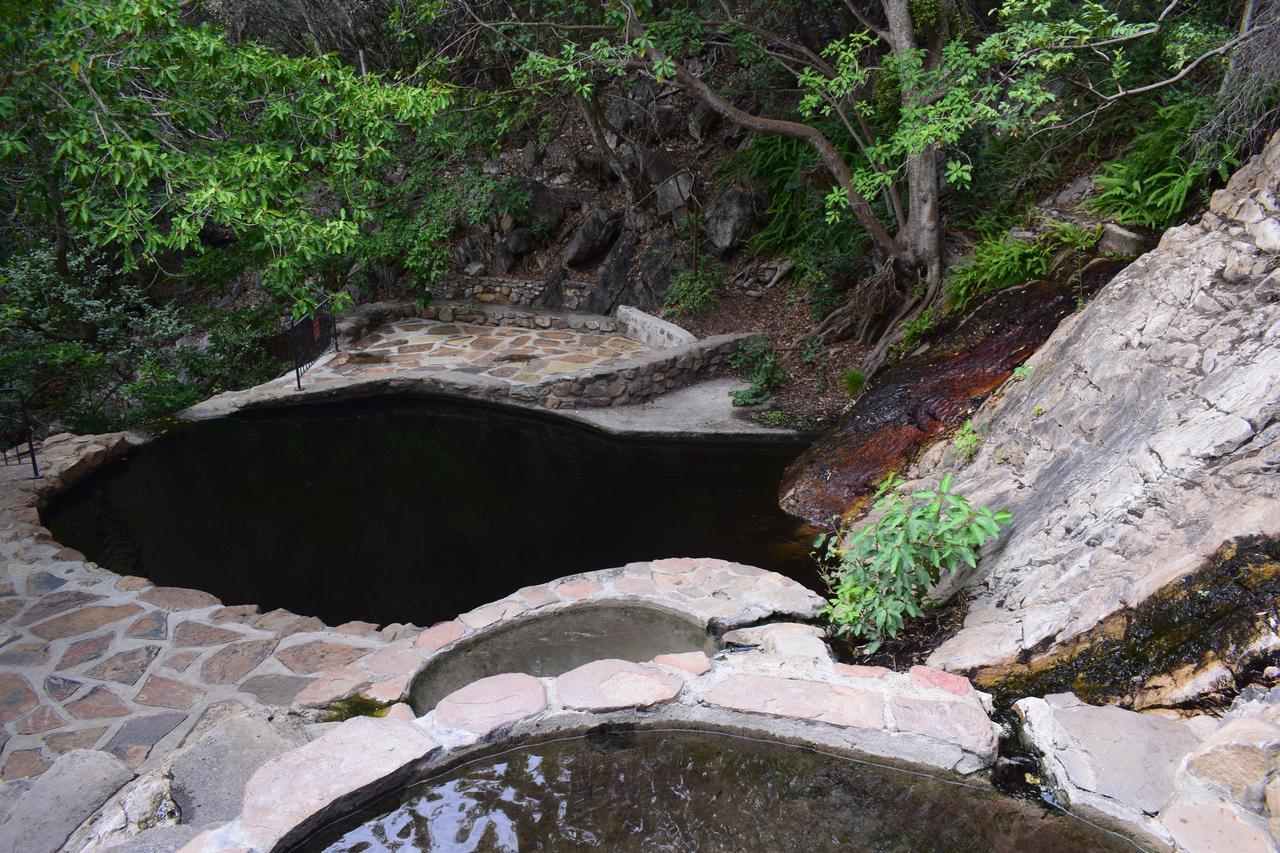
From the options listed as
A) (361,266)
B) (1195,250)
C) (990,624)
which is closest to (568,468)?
(990,624)

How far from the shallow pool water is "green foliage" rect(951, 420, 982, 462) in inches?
95.4

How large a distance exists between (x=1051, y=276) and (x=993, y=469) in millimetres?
2586

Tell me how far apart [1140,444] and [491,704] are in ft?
11.3

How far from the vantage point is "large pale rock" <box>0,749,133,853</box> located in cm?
287

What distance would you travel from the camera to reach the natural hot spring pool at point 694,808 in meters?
2.79

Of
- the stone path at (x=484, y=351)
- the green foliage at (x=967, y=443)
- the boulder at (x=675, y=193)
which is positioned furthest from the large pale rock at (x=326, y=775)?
the boulder at (x=675, y=193)

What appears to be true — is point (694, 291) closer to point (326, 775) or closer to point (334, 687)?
point (334, 687)

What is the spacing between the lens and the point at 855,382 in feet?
27.7

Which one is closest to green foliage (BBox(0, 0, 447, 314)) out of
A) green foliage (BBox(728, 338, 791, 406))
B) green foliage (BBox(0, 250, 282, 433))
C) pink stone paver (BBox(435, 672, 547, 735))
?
green foliage (BBox(0, 250, 282, 433))

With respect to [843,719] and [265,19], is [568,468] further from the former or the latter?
[265,19]

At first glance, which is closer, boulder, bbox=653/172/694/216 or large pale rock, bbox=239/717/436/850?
large pale rock, bbox=239/717/436/850

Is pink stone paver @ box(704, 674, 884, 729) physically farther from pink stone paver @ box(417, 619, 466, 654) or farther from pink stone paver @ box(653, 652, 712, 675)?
pink stone paver @ box(417, 619, 466, 654)

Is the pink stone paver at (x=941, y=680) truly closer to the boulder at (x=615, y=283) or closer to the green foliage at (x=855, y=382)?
the green foliage at (x=855, y=382)

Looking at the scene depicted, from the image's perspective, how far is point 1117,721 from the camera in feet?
9.84
